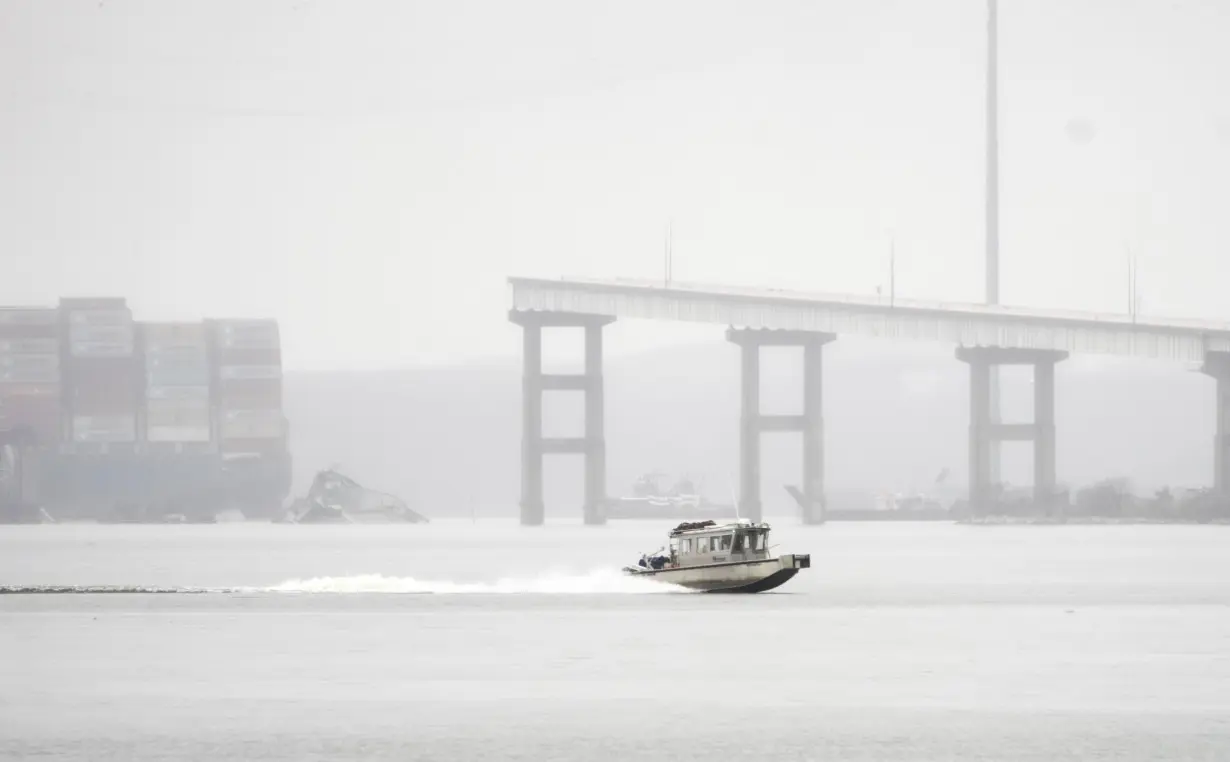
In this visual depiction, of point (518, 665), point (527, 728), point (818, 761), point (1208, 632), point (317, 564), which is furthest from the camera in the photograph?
point (317, 564)

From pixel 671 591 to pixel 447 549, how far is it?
79.0m

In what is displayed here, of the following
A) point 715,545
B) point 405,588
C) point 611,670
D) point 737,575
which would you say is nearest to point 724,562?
point 737,575

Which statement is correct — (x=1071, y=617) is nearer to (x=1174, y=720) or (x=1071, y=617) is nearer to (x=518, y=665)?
(x=518, y=665)

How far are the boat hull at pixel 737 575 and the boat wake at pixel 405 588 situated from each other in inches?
166

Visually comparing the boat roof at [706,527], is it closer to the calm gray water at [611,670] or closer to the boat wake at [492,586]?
the calm gray water at [611,670]

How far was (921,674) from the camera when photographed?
62062 mm

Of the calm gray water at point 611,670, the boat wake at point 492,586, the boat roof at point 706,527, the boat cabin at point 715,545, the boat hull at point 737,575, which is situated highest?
the boat roof at point 706,527

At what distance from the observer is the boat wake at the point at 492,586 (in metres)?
105

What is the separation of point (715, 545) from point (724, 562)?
1173 millimetres

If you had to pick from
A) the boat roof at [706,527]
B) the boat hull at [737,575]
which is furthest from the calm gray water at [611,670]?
the boat roof at [706,527]

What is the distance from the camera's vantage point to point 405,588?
4173 inches

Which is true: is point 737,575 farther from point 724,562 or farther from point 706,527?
point 706,527

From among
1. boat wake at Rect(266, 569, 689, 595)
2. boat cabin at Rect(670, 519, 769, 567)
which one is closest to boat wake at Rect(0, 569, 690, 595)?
boat wake at Rect(266, 569, 689, 595)

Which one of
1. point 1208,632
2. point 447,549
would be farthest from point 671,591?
point 447,549
